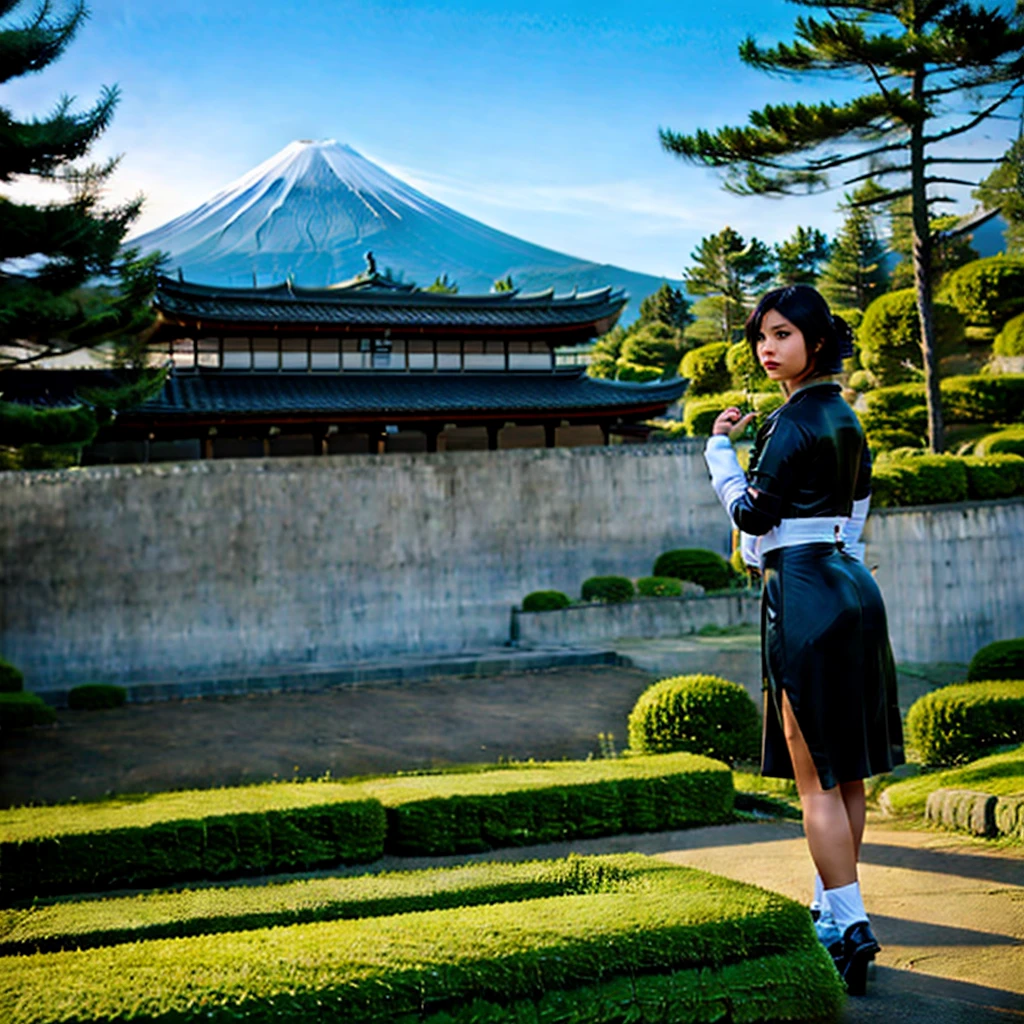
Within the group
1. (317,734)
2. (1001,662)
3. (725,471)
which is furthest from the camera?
(317,734)

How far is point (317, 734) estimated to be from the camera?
13438 millimetres

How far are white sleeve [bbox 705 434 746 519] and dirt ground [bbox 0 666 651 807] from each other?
8231 mm

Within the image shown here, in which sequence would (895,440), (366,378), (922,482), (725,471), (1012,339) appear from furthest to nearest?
(1012,339), (895,440), (366,378), (922,482), (725,471)

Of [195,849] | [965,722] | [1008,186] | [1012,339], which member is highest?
[1008,186]

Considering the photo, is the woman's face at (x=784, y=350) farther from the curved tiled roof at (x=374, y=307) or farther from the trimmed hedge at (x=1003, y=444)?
the curved tiled roof at (x=374, y=307)

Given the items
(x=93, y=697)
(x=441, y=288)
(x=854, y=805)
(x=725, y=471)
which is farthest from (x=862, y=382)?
(x=854, y=805)

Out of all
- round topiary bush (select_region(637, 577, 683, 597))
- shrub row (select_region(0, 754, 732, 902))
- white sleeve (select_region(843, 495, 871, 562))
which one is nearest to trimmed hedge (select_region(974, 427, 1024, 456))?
round topiary bush (select_region(637, 577, 683, 597))

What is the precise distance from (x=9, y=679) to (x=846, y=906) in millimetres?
15534

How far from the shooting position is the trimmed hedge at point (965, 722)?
23.7ft

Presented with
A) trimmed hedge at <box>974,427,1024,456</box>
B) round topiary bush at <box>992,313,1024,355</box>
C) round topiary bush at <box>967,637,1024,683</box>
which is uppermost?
round topiary bush at <box>992,313,1024,355</box>

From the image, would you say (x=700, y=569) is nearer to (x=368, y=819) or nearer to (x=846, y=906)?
(x=368, y=819)

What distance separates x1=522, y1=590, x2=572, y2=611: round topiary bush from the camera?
777 inches

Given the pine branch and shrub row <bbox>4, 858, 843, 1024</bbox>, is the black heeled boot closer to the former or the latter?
shrub row <bbox>4, 858, 843, 1024</bbox>

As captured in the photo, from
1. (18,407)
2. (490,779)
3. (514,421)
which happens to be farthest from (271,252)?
(490,779)
